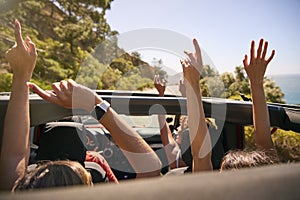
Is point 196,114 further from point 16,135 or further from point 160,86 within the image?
point 160,86

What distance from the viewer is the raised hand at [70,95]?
1.18 meters

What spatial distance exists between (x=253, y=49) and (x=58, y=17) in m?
8.98

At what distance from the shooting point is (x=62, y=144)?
5.54 ft

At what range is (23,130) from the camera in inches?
45.2

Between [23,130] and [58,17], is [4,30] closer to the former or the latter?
[58,17]

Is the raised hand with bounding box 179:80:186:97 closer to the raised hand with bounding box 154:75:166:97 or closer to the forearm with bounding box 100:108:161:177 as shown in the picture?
the raised hand with bounding box 154:75:166:97

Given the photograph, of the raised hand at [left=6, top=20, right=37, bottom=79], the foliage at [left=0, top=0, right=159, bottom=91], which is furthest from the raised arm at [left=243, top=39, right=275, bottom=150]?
the foliage at [left=0, top=0, right=159, bottom=91]

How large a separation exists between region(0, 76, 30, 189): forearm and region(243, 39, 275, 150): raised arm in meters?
0.99

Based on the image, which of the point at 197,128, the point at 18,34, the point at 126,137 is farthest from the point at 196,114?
the point at 18,34

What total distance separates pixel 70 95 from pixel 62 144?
0.59 meters

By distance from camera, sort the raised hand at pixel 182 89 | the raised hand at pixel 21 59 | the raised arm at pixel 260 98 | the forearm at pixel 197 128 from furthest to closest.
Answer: the raised hand at pixel 182 89 < the raised arm at pixel 260 98 < the forearm at pixel 197 128 < the raised hand at pixel 21 59

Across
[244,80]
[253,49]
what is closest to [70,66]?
[244,80]

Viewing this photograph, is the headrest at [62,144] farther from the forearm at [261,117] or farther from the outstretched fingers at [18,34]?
the forearm at [261,117]

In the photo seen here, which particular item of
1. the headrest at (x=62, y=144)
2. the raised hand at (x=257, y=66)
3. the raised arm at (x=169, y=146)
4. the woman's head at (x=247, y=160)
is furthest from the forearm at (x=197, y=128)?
the raised arm at (x=169, y=146)
